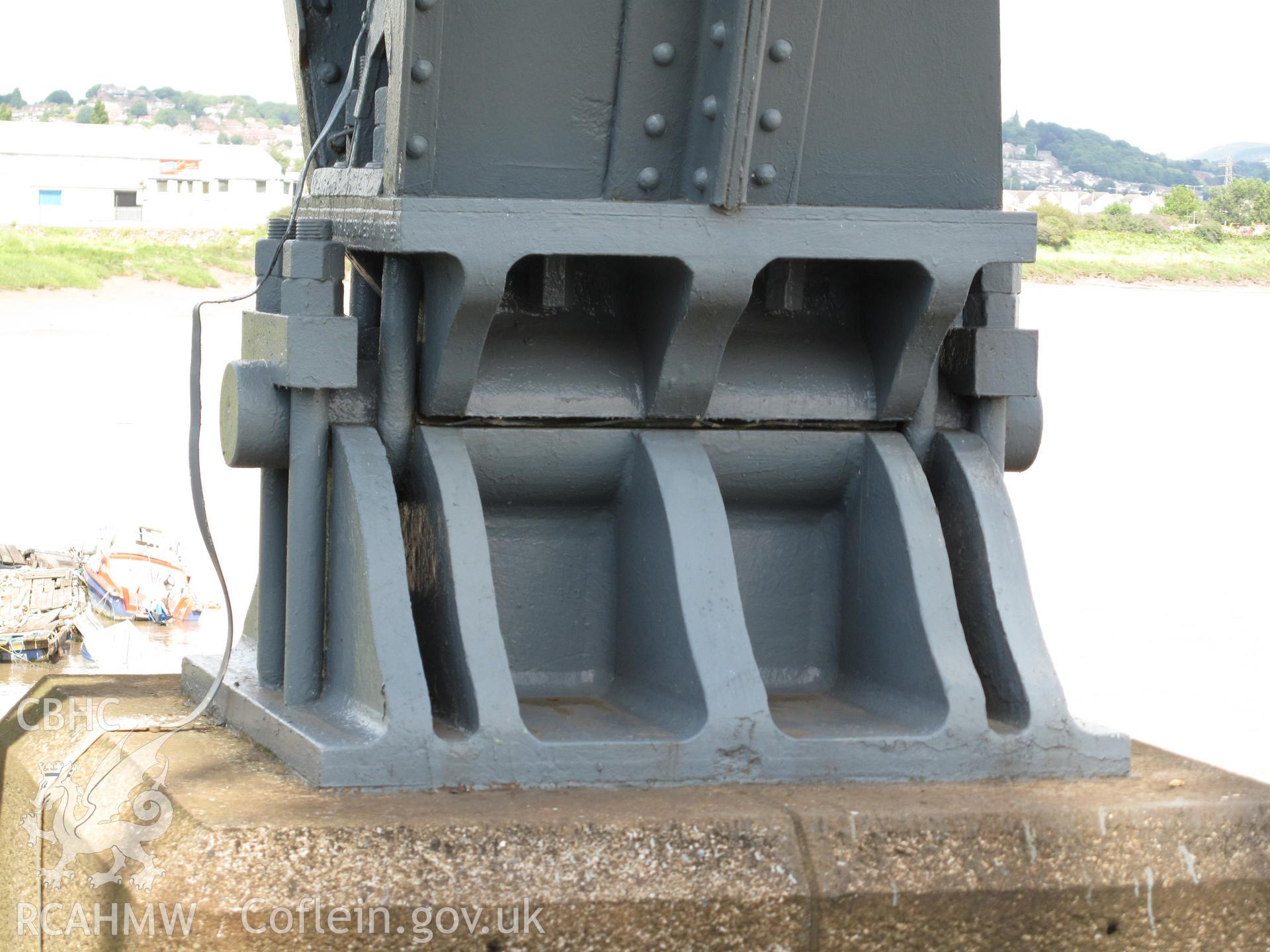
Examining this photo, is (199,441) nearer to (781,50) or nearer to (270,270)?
(270,270)

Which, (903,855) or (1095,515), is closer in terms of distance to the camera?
(903,855)

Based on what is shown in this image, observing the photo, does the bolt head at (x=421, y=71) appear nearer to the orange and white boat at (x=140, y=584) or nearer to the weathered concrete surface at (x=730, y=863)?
the weathered concrete surface at (x=730, y=863)

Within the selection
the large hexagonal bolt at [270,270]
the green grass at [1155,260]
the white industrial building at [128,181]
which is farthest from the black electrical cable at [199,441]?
the white industrial building at [128,181]

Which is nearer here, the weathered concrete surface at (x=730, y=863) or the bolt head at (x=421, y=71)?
the weathered concrete surface at (x=730, y=863)

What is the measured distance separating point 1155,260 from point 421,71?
132ft

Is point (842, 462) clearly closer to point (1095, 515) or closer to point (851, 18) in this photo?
point (851, 18)

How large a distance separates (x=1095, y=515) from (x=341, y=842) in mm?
9627

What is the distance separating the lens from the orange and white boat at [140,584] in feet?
27.0

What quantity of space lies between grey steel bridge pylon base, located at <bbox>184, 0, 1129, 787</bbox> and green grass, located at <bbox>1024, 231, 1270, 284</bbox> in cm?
3177

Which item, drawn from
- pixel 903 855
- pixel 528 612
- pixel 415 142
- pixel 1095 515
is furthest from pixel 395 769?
pixel 1095 515

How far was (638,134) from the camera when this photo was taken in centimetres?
324

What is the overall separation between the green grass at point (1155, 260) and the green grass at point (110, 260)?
15145mm

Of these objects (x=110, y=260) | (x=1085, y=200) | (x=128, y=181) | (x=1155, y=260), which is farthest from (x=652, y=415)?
(x=1085, y=200)

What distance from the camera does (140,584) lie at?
8.40 meters
